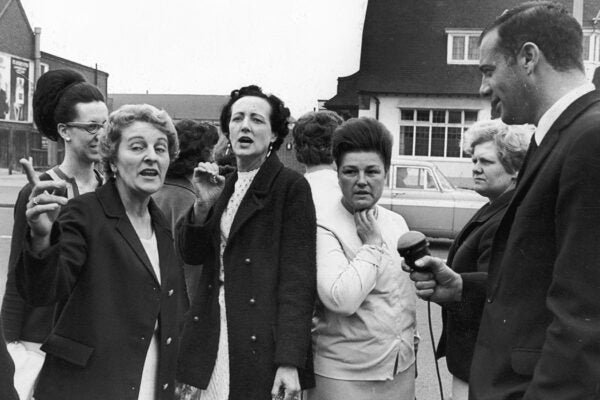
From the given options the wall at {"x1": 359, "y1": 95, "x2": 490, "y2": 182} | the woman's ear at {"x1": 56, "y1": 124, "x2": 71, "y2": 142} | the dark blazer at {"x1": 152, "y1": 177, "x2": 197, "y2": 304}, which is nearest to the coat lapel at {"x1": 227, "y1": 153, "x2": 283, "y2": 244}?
the dark blazer at {"x1": 152, "y1": 177, "x2": 197, "y2": 304}

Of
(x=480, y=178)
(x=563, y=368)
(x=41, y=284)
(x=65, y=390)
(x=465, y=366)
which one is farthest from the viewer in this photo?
(x=480, y=178)

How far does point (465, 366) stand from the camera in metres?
2.55

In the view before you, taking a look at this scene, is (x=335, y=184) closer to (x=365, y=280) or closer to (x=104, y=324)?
(x=365, y=280)

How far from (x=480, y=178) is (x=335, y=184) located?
76cm

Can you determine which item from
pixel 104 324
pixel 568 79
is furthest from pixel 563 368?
pixel 104 324

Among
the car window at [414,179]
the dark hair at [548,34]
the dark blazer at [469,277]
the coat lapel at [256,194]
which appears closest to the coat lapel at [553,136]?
the dark hair at [548,34]

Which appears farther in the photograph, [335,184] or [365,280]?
[335,184]

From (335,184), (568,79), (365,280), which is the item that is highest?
(568,79)

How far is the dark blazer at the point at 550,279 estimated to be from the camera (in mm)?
1473

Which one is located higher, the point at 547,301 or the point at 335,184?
the point at 335,184

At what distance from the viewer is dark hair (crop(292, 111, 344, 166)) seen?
144 inches

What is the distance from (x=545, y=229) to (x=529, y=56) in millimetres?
508

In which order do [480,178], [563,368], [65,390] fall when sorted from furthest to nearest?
[480,178] < [65,390] < [563,368]

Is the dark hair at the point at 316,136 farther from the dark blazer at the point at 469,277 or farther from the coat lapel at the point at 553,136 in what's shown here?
the coat lapel at the point at 553,136
